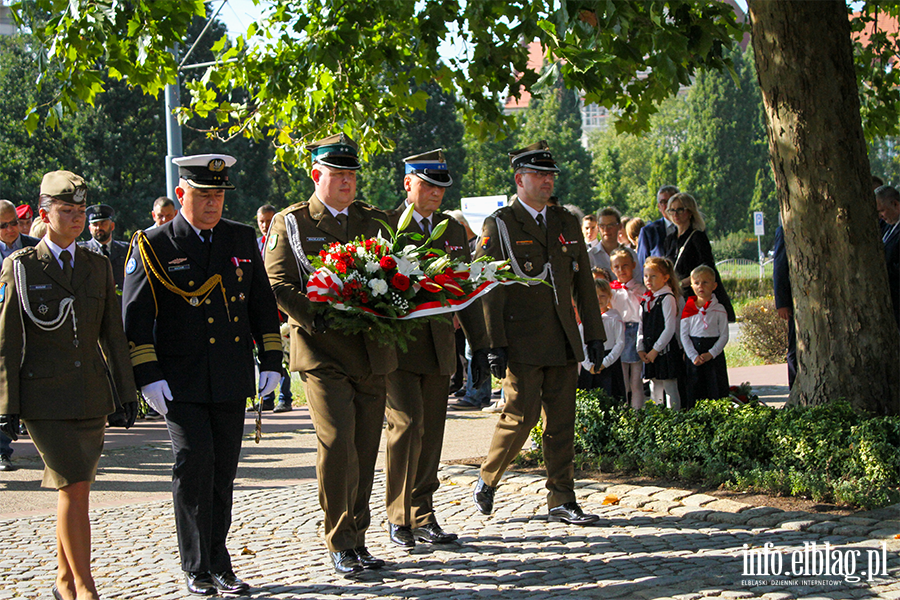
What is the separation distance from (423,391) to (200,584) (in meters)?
1.77

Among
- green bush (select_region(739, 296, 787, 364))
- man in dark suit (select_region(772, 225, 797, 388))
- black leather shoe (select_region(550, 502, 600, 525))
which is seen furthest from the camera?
green bush (select_region(739, 296, 787, 364))

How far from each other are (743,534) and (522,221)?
240 cm

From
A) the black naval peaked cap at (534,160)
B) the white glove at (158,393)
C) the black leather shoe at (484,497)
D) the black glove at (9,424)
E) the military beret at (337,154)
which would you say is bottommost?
the black leather shoe at (484,497)

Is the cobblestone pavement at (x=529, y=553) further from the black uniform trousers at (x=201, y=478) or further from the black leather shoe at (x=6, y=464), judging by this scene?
the black leather shoe at (x=6, y=464)

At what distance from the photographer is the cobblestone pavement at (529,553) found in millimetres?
4816

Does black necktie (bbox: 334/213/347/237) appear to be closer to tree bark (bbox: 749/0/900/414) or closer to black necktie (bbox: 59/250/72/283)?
black necktie (bbox: 59/250/72/283)

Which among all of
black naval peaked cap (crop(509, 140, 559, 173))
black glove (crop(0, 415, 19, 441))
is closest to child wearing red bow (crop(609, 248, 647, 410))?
black naval peaked cap (crop(509, 140, 559, 173))

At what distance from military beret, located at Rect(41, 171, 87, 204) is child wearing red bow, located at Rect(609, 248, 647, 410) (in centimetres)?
620

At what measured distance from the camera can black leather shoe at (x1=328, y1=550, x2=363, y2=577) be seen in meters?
5.16

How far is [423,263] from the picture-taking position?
550cm

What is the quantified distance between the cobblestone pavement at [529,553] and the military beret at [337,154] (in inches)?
87.9

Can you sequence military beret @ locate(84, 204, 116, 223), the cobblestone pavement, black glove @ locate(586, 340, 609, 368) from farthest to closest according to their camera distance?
military beret @ locate(84, 204, 116, 223) → black glove @ locate(586, 340, 609, 368) → the cobblestone pavement

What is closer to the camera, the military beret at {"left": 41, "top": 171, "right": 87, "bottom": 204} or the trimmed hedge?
the military beret at {"left": 41, "top": 171, "right": 87, "bottom": 204}

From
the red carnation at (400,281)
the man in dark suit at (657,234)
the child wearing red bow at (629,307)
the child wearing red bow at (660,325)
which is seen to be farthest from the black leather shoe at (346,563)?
the man in dark suit at (657,234)
